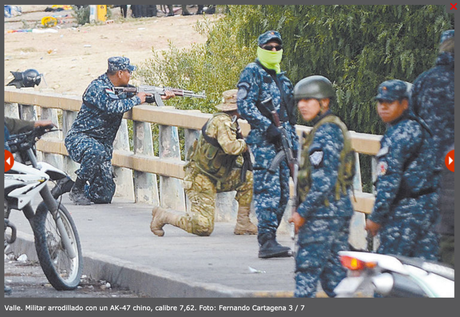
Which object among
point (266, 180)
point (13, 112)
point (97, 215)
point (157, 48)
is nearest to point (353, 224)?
point (266, 180)

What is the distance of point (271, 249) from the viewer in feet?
30.9

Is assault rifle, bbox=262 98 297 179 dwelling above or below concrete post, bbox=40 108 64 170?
above

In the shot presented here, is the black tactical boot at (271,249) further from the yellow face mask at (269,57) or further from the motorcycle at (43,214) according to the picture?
the motorcycle at (43,214)

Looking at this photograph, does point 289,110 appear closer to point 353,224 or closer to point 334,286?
point 353,224

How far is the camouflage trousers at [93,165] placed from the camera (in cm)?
1284

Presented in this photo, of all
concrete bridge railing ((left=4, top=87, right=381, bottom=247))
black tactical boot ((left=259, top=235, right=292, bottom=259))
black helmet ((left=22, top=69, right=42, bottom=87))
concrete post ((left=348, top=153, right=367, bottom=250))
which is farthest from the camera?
black helmet ((left=22, top=69, right=42, bottom=87))

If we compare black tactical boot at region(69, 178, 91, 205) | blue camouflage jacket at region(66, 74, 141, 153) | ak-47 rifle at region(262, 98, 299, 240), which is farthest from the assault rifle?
black tactical boot at region(69, 178, 91, 205)

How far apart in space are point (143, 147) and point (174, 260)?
3.89 metres

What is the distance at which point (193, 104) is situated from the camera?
816 inches

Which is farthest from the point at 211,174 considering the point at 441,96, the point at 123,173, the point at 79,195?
the point at 123,173

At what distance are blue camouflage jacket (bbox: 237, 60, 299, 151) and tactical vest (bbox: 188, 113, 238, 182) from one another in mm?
831

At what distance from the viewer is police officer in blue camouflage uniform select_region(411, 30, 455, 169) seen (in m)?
7.49

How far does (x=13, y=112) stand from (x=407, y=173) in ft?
29.3

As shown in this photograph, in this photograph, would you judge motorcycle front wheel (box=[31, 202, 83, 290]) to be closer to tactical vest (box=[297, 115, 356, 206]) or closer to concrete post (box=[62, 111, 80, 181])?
tactical vest (box=[297, 115, 356, 206])
